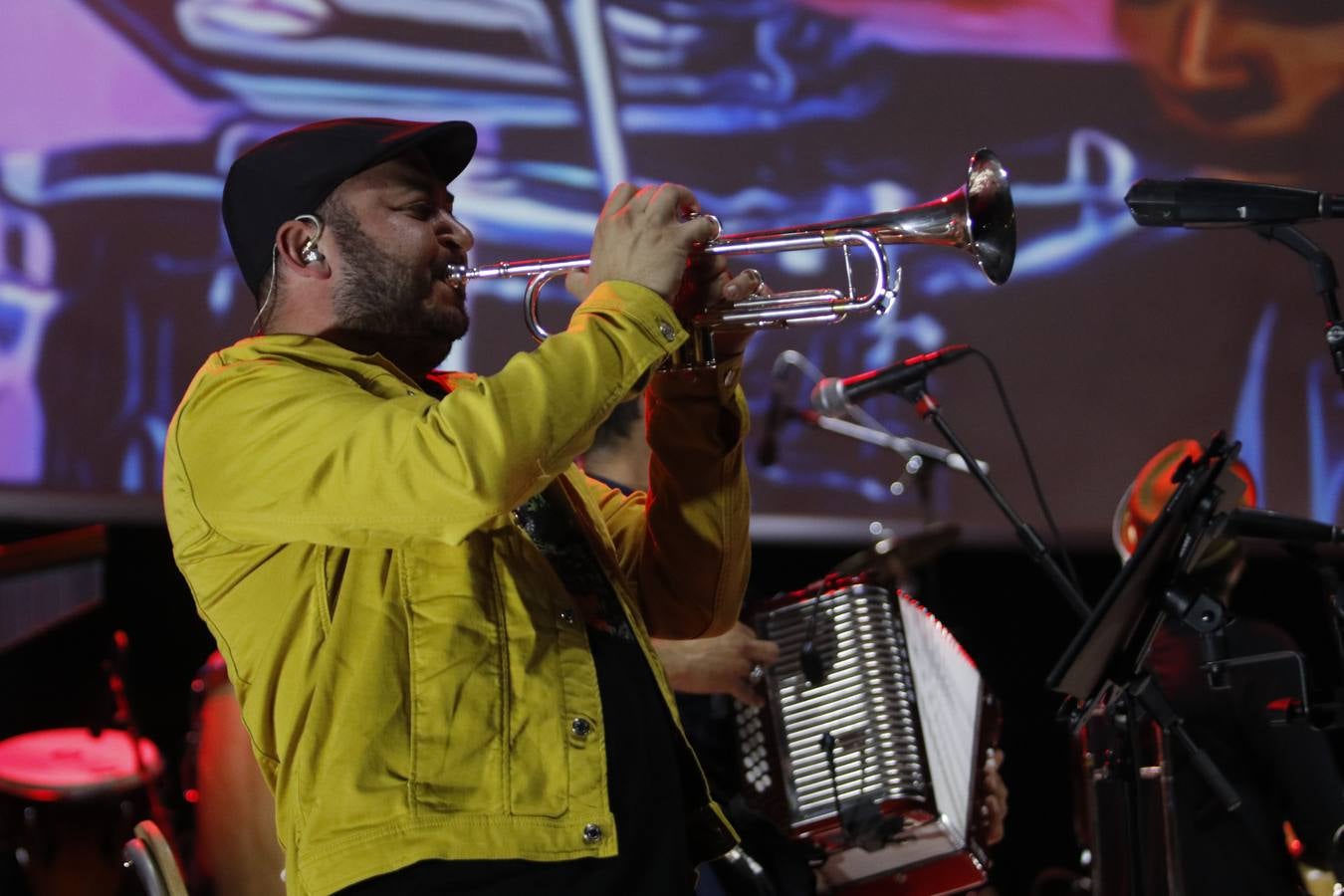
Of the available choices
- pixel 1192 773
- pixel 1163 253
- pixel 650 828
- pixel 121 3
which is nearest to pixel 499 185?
pixel 121 3

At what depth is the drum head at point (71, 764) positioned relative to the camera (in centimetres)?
430

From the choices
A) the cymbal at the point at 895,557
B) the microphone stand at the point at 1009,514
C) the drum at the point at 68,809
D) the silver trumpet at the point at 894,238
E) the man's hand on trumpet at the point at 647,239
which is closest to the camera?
the man's hand on trumpet at the point at 647,239

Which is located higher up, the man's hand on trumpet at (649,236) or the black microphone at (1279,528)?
the man's hand on trumpet at (649,236)

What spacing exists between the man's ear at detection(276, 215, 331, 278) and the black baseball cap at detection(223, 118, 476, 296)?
15 mm

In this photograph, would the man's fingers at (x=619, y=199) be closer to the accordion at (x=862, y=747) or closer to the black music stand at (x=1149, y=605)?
the black music stand at (x=1149, y=605)

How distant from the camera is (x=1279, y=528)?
2777 mm

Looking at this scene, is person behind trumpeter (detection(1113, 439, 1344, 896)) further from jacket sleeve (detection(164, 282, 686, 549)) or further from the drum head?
the drum head

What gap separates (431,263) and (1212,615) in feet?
5.34

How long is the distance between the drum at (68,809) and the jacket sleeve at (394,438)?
2.61 m

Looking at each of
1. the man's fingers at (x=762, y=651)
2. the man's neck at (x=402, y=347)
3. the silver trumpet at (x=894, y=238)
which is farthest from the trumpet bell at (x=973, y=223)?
the man's fingers at (x=762, y=651)

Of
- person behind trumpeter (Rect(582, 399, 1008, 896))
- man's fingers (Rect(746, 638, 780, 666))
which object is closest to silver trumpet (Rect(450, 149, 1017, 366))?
person behind trumpeter (Rect(582, 399, 1008, 896))

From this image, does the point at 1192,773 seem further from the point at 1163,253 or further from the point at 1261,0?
the point at 1261,0

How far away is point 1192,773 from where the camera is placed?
13.8 feet

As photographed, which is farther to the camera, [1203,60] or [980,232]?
[1203,60]
